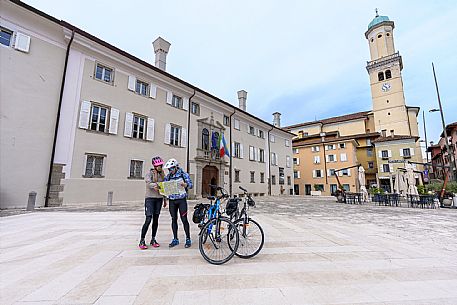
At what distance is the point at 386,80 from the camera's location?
42.3 meters

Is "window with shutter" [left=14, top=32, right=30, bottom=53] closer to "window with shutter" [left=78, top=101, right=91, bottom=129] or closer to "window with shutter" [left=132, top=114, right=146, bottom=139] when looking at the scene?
"window with shutter" [left=78, top=101, right=91, bottom=129]

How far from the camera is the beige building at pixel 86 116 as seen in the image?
10.6 meters

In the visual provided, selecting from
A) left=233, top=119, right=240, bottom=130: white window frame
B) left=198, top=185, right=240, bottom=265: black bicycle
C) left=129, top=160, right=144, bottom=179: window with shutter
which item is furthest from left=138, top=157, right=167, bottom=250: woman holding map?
left=233, top=119, right=240, bottom=130: white window frame

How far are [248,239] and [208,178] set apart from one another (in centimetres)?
1651

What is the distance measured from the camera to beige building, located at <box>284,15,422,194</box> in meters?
34.2

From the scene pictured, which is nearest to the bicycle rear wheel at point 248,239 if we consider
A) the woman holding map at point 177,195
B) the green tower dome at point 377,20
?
the woman holding map at point 177,195

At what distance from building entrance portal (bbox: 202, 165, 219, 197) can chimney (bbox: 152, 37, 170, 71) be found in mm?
10277

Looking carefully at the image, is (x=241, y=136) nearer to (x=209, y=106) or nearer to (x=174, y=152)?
(x=209, y=106)

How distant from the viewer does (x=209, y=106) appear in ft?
70.1

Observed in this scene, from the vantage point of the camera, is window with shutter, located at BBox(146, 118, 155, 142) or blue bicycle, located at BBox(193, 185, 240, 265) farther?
window with shutter, located at BBox(146, 118, 155, 142)

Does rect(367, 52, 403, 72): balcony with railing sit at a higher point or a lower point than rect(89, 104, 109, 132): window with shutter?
higher

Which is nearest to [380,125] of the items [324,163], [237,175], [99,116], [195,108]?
[324,163]

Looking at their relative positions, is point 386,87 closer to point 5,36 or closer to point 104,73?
point 104,73

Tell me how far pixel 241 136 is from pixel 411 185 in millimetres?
15947
